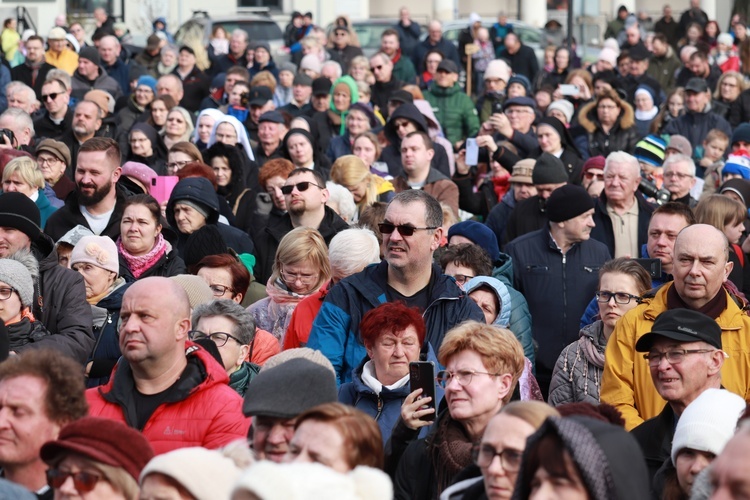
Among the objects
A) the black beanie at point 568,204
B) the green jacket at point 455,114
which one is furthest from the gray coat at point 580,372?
the green jacket at point 455,114

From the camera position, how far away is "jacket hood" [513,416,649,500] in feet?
13.3

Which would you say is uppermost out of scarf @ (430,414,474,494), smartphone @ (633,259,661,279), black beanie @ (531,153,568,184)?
black beanie @ (531,153,568,184)

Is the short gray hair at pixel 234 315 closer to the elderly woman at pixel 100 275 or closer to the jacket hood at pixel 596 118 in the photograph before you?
the elderly woman at pixel 100 275

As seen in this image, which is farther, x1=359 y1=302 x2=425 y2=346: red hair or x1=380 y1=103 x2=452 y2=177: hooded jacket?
x1=380 y1=103 x2=452 y2=177: hooded jacket

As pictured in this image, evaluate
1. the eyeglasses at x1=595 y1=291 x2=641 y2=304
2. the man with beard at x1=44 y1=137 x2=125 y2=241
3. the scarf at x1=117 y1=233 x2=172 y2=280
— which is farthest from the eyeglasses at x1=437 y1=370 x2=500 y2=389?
the man with beard at x1=44 y1=137 x2=125 y2=241

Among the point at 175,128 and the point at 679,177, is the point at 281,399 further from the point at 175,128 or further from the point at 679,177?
the point at 175,128

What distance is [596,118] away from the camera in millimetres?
15656

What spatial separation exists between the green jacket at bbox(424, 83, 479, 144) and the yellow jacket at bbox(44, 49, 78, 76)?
5.02m

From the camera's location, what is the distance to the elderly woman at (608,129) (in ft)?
50.5

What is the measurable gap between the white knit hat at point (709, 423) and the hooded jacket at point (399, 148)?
24.4 feet

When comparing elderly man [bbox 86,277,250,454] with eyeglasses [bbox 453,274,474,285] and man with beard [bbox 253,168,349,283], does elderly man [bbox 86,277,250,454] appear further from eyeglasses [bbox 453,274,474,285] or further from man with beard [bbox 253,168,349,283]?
man with beard [bbox 253,168,349,283]

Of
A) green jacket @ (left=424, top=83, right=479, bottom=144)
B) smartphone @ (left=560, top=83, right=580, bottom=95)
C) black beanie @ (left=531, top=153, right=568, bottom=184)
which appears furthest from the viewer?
smartphone @ (left=560, top=83, right=580, bottom=95)

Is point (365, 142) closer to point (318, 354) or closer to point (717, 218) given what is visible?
point (717, 218)

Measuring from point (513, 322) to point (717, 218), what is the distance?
180cm
